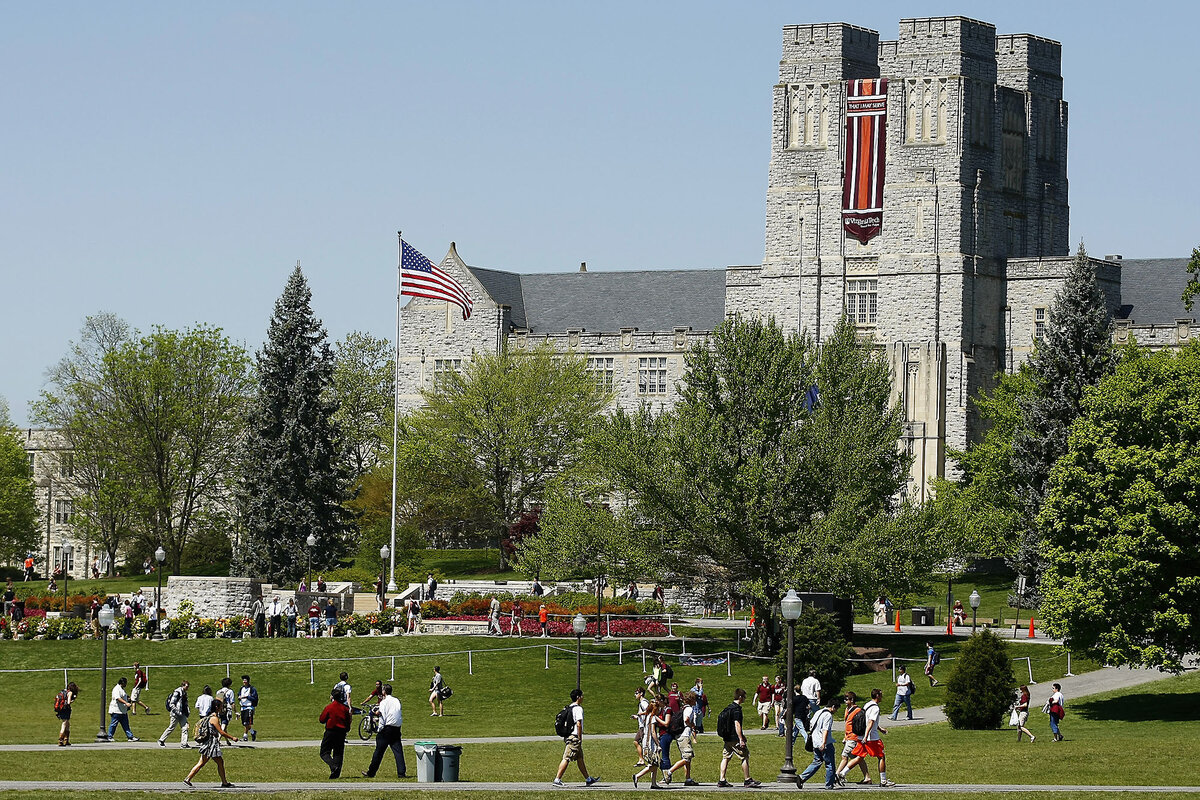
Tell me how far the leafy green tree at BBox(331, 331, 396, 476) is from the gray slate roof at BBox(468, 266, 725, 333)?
7.63 metres

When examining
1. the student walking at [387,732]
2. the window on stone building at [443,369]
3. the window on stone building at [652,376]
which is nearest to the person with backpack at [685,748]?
the student walking at [387,732]

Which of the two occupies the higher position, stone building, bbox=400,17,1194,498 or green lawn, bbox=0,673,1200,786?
stone building, bbox=400,17,1194,498

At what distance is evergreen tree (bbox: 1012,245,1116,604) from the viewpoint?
75.9 m

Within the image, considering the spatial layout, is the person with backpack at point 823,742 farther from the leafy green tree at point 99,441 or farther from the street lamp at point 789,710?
the leafy green tree at point 99,441

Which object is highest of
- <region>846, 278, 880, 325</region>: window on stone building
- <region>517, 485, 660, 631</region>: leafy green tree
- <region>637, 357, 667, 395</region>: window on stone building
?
<region>846, 278, 880, 325</region>: window on stone building

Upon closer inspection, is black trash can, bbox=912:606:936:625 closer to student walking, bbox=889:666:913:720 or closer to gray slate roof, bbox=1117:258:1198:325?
student walking, bbox=889:666:913:720

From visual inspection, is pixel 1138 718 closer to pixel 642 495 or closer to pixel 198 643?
pixel 642 495

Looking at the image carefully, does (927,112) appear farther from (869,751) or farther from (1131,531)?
(869,751)

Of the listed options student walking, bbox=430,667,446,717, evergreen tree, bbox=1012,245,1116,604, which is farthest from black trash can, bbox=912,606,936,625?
student walking, bbox=430,667,446,717

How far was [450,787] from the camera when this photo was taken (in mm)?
31797

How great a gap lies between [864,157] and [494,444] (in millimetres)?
22747

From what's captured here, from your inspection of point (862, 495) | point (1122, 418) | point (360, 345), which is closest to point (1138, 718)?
point (1122, 418)

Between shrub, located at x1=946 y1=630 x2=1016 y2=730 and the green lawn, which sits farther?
shrub, located at x1=946 y1=630 x2=1016 y2=730

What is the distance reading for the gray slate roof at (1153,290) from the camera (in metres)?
97.2
